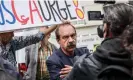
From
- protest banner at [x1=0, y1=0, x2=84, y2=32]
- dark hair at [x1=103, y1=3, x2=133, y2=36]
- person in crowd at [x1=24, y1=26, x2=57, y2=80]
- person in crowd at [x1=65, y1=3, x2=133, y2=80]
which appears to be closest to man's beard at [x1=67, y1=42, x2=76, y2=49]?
protest banner at [x1=0, y1=0, x2=84, y2=32]

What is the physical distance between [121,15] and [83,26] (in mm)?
4050

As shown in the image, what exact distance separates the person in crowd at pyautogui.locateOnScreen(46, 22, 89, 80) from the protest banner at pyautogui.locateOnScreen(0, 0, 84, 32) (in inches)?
7.1

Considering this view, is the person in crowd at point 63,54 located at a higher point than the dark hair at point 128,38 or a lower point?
lower

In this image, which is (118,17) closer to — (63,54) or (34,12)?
(63,54)

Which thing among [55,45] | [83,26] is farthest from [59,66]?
[83,26]

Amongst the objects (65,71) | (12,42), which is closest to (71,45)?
(65,71)

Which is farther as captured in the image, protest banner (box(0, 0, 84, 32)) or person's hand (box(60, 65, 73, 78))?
protest banner (box(0, 0, 84, 32))

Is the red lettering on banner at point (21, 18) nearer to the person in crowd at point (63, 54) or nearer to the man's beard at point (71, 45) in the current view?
the person in crowd at point (63, 54)

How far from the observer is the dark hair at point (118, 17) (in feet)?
7.88

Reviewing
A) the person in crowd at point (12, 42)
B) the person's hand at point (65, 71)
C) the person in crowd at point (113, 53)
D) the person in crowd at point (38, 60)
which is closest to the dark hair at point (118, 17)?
the person in crowd at point (113, 53)

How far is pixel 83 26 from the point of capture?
254 inches

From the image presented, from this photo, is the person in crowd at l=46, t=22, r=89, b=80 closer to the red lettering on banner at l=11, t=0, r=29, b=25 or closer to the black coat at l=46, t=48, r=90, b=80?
the black coat at l=46, t=48, r=90, b=80

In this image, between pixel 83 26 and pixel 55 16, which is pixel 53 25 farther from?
pixel 83 26

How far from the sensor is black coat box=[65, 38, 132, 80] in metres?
2.30
